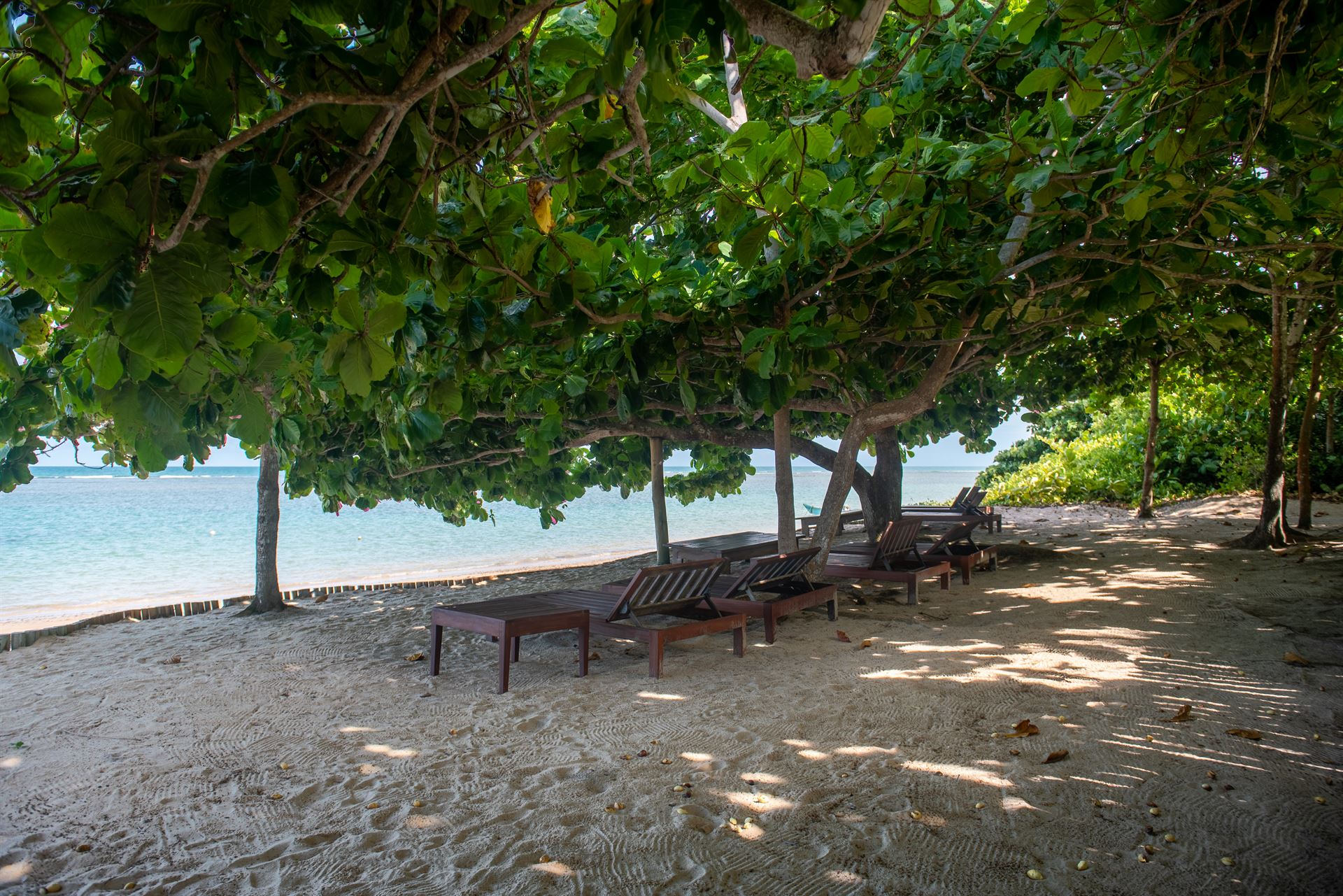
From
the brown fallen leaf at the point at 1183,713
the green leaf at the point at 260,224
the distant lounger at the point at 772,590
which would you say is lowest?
the brown fallen leaf at the point at 1183,713

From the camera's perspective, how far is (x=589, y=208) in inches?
214

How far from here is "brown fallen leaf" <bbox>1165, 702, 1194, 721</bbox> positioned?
13.1 ft

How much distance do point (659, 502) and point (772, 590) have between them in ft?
11.1

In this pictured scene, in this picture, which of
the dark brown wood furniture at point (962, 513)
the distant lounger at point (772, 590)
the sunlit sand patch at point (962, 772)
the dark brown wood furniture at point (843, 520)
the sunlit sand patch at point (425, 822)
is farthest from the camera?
the dark brown wood furniture at point (843, 520)

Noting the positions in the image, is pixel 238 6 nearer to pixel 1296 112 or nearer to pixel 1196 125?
pixel 1196 125

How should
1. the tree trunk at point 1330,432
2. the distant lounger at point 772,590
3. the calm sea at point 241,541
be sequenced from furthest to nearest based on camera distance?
the calm sea at point 241,541
the tree trunk at point 1330,432
the distant lounger at point 772,590

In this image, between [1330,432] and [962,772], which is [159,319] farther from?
[1330,432]

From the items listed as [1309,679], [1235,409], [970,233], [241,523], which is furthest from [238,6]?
[241,523]

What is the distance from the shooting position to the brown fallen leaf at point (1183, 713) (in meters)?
4.00

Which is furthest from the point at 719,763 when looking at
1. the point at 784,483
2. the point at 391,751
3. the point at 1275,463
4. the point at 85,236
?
the point at 1275,463

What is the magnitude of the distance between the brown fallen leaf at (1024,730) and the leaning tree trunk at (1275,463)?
767 cm

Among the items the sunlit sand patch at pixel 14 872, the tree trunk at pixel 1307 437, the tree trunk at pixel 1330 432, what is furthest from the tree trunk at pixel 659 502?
the tree trunk at pixel 1330 432

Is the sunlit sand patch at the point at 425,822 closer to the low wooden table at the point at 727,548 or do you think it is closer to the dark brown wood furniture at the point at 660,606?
the dark brown wood furniture at the point at 660,606

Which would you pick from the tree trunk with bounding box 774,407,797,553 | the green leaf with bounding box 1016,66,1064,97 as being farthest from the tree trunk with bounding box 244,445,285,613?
the green leaf with bounding box 1016,66,1064,97
